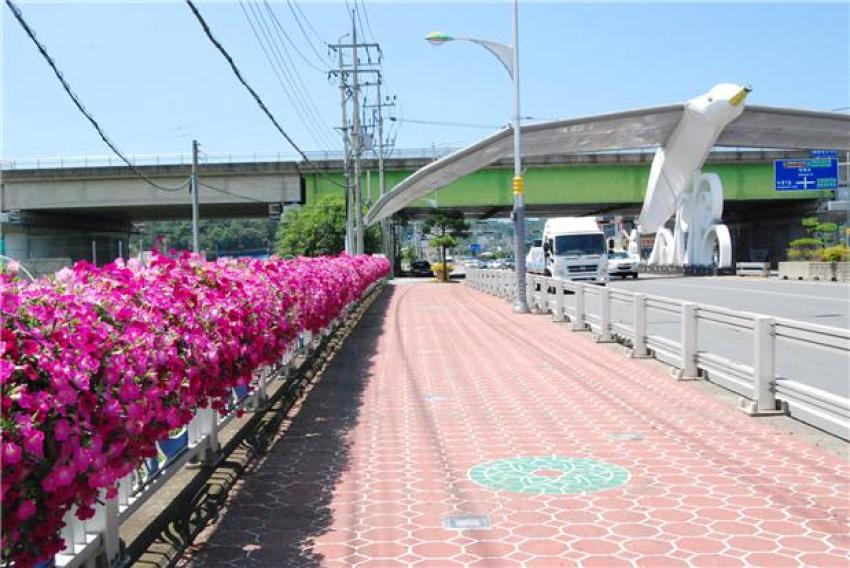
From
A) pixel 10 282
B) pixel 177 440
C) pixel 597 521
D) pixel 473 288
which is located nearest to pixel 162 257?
pixel 177 440

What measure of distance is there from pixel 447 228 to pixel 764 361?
2024 inches

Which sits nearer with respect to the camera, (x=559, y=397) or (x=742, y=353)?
(x=559, y=397)

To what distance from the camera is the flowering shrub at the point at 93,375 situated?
2689 mm

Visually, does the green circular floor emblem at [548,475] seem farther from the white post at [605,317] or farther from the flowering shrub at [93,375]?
the white post at [605,317]

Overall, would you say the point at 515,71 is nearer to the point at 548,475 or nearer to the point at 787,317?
the point at 787,317

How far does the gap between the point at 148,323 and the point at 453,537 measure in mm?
2137

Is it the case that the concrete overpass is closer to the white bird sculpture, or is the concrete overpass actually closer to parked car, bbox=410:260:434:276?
the white bird sculpture

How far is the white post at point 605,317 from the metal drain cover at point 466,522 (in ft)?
30.6

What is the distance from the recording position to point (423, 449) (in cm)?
689

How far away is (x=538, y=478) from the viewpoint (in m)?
5.89

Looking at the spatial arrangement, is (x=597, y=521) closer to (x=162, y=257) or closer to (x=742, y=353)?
(x=162, y=257)

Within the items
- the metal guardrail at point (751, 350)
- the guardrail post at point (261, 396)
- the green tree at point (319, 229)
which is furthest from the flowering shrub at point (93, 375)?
the green tree at point (319, 229)

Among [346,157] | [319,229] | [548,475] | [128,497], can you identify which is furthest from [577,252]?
[128,497]

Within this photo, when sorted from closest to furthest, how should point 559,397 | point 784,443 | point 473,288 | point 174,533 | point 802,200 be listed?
point 174,533
point 784,443
point 559,397
point 473,288
point 802,200
